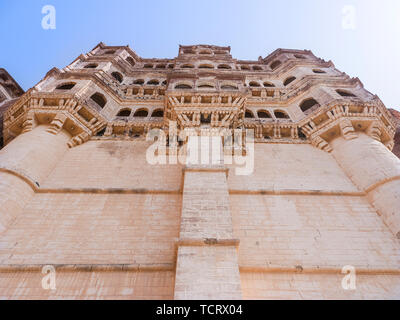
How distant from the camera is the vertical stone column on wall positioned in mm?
4674

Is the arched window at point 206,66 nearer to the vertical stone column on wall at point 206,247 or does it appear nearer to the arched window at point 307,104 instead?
the arched window at point 307,104

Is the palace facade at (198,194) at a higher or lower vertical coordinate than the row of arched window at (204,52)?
lower

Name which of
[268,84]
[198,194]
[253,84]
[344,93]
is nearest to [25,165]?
[198,194]

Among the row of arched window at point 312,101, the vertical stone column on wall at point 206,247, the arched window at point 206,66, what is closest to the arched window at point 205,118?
the vertical stone column on wall at point 206,247

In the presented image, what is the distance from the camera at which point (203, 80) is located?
13.7m

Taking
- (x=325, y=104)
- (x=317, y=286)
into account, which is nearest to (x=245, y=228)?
(x=317, y=286)

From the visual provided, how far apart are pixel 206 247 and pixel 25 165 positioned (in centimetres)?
659

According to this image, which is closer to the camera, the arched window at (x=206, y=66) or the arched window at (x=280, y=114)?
the arched window at (x=280, y=114)

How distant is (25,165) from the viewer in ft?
28.0

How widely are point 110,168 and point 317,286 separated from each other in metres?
7.37

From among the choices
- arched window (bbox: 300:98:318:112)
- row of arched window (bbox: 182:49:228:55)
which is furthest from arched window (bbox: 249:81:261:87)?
row of arched window (bbox: 182:49:228:55)

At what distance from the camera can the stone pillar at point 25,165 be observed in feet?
24.3

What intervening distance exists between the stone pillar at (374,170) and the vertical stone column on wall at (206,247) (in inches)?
182

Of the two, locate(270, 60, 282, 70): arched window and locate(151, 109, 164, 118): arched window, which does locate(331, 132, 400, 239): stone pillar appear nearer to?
locate(151, 109, 164, 118): arched window
